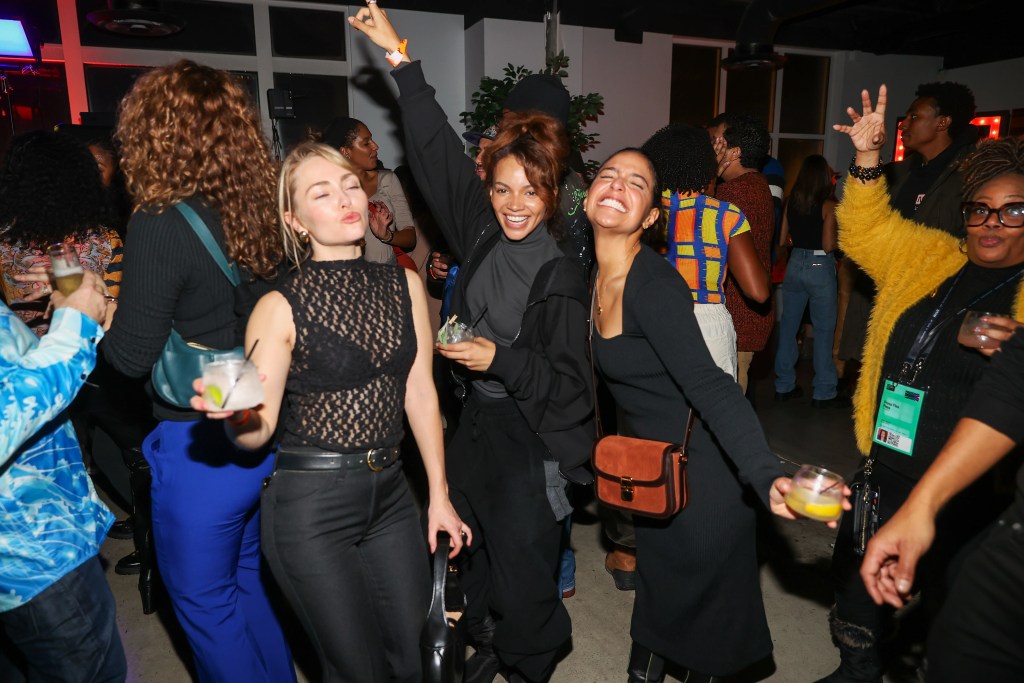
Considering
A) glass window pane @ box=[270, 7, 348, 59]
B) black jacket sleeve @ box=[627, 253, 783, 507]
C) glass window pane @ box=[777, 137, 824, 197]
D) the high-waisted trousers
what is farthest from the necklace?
glass window pane @ box=[777, 137, 824, 197]

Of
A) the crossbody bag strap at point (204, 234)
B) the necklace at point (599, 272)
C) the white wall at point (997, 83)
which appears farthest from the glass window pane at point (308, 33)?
the white wall at point (997, 83)

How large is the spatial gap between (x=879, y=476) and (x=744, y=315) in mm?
1609

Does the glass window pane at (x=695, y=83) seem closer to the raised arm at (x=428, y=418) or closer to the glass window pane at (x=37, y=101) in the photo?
the glass window pane at (x=37, y=101)

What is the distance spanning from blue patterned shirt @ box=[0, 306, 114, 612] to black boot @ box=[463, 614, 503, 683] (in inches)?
53.2

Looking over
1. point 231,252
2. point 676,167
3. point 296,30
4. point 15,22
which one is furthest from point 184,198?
point 296,30

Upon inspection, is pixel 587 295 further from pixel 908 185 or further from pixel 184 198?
pixel 908 185

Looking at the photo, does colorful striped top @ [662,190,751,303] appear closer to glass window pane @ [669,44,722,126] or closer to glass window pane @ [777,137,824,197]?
glass window pane @ [669,44,722,126]

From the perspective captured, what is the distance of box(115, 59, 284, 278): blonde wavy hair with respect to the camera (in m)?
1.73

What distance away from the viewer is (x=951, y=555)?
2049 millimetres

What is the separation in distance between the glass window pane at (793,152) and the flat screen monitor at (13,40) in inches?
387

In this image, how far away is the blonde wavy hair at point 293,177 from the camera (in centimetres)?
175

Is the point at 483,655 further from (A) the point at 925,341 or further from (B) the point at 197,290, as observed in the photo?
(A) the point at 925,341

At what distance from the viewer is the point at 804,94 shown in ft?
34.8

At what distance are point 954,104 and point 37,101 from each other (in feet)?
28.7
